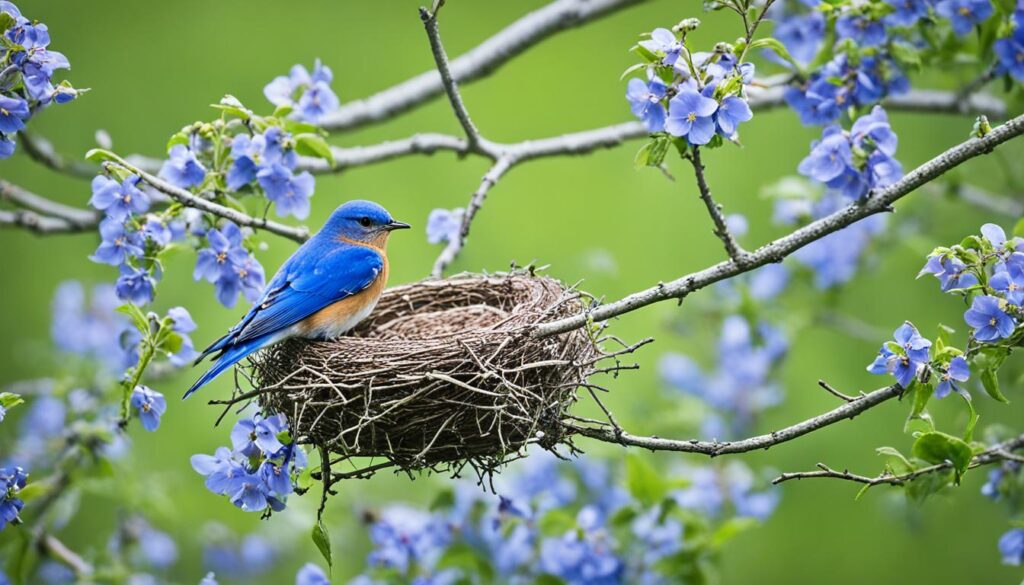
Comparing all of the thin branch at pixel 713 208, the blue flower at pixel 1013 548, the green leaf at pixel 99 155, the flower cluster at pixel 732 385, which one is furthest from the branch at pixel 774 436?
the flower cluster at pixel 732 385

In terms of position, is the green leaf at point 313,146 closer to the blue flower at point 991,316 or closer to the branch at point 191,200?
the branch at point 191,200

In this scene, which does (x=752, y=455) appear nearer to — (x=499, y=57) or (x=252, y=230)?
(x=499, y=57)

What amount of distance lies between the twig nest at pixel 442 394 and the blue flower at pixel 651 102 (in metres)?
0.67

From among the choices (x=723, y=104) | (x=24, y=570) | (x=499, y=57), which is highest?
(x=499, y=57)

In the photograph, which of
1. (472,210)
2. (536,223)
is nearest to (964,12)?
(472,210)

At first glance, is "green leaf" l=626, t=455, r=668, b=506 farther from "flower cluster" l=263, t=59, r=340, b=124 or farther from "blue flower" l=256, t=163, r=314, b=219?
"flower cluster" l=263, t=59, r=340, b=124

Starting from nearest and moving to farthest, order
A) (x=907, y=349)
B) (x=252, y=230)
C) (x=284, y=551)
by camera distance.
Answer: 1. (x=907, y=349)
2. (x=252, y=230)
3. (x=284, y=551)

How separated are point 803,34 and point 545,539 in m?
2.26

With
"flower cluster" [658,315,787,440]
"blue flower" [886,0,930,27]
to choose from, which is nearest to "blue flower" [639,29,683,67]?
"blue flower" [886,0,930,27]

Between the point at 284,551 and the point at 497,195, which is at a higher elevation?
the point at 497,195

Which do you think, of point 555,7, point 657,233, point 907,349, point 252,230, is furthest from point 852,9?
point 657,233

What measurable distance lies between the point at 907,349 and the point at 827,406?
4.22 metres

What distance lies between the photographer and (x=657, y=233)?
7.93m

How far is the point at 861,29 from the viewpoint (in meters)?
3.87
